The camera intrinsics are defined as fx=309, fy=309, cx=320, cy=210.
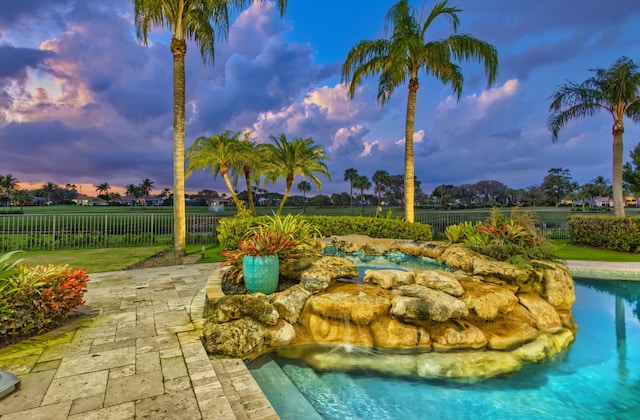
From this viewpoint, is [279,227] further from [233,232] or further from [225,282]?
[233,232]

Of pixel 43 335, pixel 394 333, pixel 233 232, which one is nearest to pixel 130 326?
pixel 43 335

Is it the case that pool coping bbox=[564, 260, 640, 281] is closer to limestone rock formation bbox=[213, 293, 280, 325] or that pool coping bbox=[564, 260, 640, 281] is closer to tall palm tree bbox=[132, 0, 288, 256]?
limestone rock formation bbox=[213, 293, 280, 325]

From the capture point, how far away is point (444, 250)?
6867mm

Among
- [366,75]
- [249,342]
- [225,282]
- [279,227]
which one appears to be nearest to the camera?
[249,342]

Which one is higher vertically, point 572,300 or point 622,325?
point 572,300

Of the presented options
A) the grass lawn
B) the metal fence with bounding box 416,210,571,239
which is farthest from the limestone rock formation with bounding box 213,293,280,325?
the metal fence with bounding box 416,210,571,239

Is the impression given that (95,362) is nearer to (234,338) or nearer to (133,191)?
(234,338)

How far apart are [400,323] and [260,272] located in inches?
79.5

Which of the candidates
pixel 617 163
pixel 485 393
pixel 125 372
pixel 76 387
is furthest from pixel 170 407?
pixel 617 163

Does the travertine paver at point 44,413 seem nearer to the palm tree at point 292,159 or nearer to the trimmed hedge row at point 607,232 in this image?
the palm tree at point 292,159

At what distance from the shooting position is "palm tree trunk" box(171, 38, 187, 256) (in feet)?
30.7

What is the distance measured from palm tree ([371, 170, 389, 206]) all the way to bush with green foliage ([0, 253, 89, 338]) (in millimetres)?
62651

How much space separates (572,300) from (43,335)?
308 inches

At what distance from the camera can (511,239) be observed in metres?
6.33
